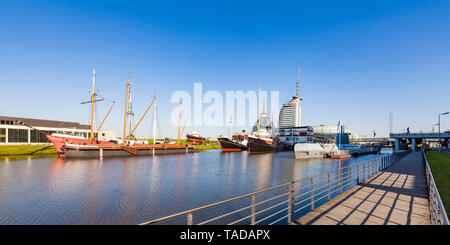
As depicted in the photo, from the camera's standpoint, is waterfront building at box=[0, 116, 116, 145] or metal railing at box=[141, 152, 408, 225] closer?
metal railing at box=[141, 152, 408, 225]

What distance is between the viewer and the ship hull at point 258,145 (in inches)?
2808

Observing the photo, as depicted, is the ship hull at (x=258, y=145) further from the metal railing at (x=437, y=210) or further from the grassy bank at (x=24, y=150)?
the metal railing at (x=437, y=210)

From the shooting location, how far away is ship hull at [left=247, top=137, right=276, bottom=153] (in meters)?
71.3

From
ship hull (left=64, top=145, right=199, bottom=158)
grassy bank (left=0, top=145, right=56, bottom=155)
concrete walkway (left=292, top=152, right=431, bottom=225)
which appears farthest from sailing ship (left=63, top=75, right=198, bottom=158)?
concrete walkway (left=292, top=152, right=431, bottom=225)

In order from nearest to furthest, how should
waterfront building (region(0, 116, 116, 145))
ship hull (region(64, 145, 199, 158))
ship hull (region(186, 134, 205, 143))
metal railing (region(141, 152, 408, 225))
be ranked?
metal railing (region(141, 152, 408, 225)) → ship hull (region(64, 145, 199, 158)) → waterfront building (region(0, 116, 116, 145)) → ship hull (region(186, 134, 205, 143))

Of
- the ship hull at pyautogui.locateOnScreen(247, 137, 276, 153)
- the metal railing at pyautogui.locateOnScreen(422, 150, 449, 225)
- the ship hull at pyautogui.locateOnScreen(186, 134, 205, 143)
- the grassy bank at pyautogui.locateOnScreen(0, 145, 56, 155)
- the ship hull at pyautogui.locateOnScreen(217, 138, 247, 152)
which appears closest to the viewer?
the metal railing at pyautogui.locateOnScreen(422, 150, 449, 225)

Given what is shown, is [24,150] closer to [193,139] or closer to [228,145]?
[228,145]

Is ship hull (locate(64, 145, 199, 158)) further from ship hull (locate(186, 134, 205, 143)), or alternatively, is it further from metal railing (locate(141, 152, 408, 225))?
ship hull (locate(186, 134, 205, 143))

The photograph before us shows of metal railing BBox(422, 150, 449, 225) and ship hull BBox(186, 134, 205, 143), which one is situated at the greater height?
metal railing BBox(422, 150, 449, 225)
